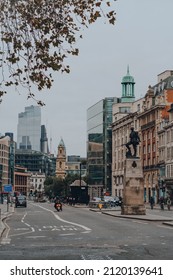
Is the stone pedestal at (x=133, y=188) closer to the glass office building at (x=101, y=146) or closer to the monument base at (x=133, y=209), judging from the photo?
the monument base at (x=133, y=209)

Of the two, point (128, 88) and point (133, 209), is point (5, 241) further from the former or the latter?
point (128, 88)

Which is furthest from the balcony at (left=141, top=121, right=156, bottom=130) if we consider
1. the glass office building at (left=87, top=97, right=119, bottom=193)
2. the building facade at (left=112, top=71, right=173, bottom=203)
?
the glass office building at (left=87, top=97, right=119, bottom=193)

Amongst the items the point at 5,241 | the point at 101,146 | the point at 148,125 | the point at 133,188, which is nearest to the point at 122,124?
the point at 101,146

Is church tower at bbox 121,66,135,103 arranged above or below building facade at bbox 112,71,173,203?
above

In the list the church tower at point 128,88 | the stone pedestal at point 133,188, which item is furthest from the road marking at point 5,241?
the church tower at point 128,88

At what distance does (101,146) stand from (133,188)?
342 feet

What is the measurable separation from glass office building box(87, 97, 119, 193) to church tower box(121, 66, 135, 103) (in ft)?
16.2

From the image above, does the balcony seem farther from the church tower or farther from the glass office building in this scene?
the glass office building

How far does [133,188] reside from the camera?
50344 millimetres

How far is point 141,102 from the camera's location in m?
127

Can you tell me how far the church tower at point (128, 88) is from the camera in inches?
5788

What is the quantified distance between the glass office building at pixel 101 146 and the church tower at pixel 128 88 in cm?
495

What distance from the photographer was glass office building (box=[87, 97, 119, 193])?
497ft
